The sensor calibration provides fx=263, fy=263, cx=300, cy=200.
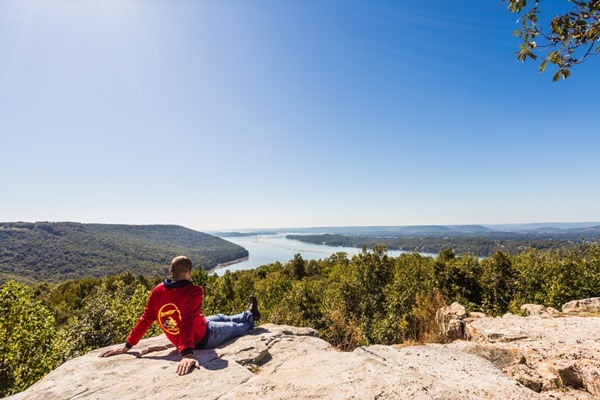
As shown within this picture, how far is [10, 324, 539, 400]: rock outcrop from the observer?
3150 mm

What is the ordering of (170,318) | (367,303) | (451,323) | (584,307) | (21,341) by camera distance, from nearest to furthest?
(170,318), (451,323), (584,307), (21,341), (367,303)

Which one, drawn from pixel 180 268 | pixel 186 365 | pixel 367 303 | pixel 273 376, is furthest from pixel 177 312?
pixel 367 303

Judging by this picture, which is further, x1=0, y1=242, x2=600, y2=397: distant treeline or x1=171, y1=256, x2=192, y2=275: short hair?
x1=0, y1=242, x2=600, y2=397: distant treeline

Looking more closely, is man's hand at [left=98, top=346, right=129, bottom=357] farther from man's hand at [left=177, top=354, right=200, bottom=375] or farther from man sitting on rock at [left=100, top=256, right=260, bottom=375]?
man's hand at [left=177, top=354, right=200, bottom=375]

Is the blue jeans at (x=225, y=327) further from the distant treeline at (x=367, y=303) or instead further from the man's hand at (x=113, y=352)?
the distant treeline at (x=367, y=303)

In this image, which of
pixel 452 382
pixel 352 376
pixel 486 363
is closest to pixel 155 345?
pixel 352 376

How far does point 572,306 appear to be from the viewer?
1108 centimetres

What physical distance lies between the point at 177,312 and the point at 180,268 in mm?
752

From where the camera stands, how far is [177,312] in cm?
451

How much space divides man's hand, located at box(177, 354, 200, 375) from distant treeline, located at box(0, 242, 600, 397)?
816 cm

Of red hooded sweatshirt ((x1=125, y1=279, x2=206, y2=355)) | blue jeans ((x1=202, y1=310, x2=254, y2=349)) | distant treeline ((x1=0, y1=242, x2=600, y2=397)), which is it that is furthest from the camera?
distant treeline ((x1=0, y1=242, x2=600, y2=397))

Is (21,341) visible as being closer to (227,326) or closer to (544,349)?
(227,326)

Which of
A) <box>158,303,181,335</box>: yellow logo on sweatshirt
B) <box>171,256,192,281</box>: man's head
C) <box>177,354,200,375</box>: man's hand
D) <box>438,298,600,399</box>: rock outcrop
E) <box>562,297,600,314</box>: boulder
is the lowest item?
<box>562,297,600,314</box>: boulder

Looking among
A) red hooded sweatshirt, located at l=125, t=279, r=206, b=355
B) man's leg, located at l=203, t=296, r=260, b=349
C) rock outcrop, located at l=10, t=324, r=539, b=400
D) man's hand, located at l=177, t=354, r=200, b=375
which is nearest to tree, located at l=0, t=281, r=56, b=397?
rock outcrop, located at l=10, t=324, r=539, b=400
